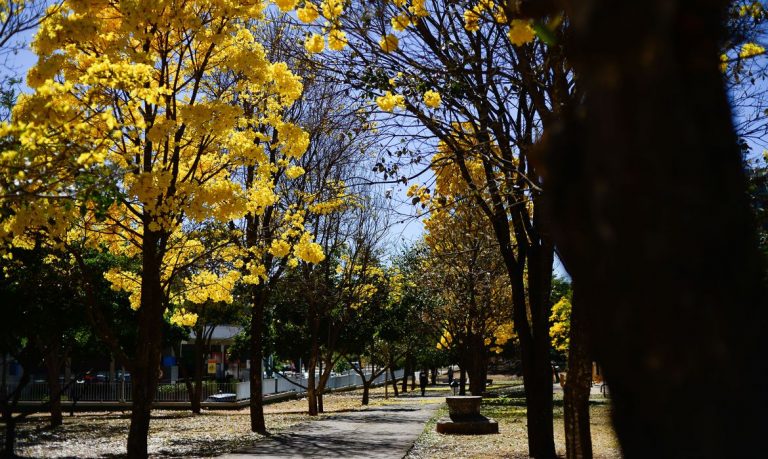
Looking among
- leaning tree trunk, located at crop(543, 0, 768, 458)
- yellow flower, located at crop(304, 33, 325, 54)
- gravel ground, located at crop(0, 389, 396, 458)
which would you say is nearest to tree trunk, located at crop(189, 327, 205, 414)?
gravel ground, located at crop(0, 389, 396, 458)

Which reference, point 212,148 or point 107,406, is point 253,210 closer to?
point 212,148

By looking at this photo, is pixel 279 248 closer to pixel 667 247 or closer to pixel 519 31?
pixel 519 31

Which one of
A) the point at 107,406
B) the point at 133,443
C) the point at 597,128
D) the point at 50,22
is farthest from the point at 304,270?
the point at 597,128

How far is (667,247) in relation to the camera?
1.67m

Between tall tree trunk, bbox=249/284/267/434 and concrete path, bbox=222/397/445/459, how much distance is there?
3.05ft

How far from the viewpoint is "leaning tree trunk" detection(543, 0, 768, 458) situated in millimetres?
1657

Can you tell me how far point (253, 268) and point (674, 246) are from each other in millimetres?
11961

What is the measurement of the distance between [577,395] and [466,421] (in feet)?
33.2

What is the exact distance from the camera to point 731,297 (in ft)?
5.54

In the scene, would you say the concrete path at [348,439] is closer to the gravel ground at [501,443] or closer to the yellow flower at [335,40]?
the gravel ground at [501,443]

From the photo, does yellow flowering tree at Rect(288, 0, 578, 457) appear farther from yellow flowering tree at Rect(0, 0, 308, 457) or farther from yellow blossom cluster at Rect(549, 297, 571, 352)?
yellow blossom cluster at Rect(549, 297, 571, 352)

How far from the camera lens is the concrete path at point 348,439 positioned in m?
13.5

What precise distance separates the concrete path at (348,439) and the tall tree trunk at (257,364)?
0.93 meters

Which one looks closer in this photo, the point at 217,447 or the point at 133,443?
the point at 133,443
